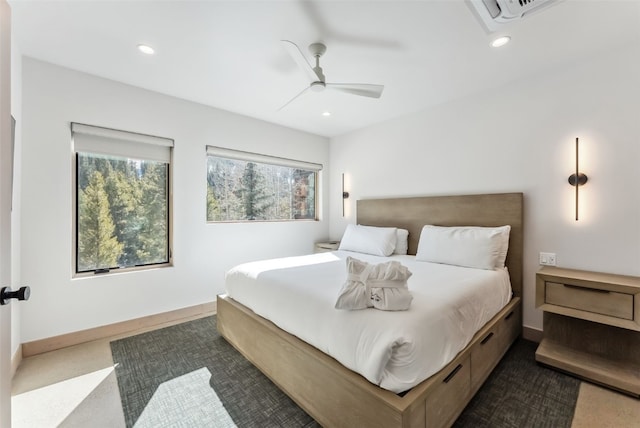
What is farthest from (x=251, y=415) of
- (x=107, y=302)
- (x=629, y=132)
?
(x=629, y=132)

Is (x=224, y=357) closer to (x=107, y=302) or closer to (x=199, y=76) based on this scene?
(x=107, y=302)

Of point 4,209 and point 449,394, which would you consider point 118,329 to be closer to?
point 4,209

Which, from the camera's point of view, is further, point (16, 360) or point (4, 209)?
point (16, 360)

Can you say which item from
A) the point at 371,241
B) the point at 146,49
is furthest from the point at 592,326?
the point at 146,49

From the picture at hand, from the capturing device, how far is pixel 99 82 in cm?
260

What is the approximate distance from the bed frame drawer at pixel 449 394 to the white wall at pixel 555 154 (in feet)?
4.81

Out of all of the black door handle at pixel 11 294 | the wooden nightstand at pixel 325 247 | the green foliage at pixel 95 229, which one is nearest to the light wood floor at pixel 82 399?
the green foliage at pixel 95 229

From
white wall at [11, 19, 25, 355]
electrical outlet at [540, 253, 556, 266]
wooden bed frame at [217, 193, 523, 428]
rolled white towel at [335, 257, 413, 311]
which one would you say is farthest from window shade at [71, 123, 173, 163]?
electrical outlet at [540, 253, 556, 266]

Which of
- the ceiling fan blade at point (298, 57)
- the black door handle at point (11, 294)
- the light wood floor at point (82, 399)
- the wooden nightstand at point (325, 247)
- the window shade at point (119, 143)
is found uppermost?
the ceiling fan blade at point (298, 57)

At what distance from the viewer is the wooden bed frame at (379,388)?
1.26 meters

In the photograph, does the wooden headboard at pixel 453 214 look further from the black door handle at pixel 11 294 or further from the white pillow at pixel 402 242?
the black door handle at pixel 11 294

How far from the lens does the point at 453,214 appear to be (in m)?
3.03

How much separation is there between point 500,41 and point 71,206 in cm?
375

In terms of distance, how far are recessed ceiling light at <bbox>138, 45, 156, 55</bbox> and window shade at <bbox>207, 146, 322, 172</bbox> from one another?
1.19 m
